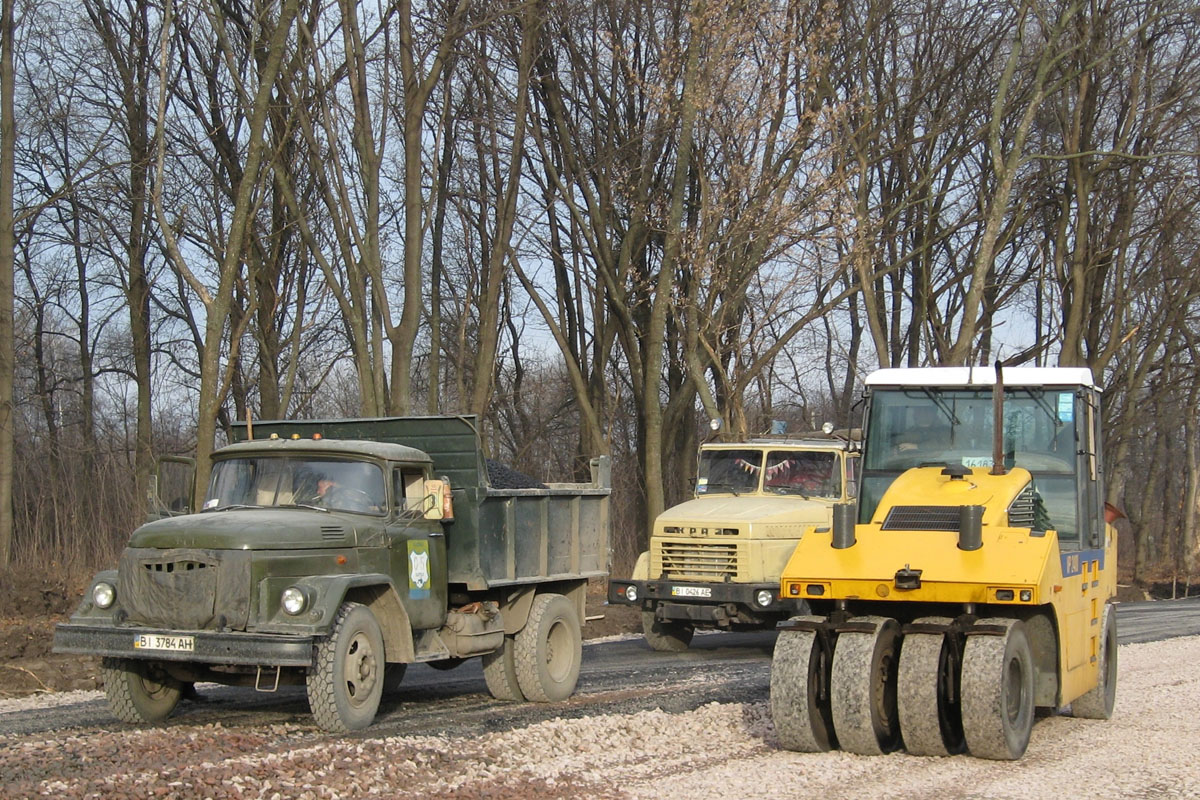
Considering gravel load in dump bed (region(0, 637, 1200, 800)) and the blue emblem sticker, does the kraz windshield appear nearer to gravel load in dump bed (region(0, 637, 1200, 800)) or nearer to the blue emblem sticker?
gravel load in dump bed (region(0, 637, 1200, 800))

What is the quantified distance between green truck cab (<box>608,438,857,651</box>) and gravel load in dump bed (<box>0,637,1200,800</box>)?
4.77 meters

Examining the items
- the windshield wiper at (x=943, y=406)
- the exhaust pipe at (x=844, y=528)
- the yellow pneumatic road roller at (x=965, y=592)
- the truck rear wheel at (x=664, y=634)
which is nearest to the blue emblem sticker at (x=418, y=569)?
the yellow pneumatic road roller at (x=965, y=592)

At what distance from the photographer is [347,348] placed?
34875 mm

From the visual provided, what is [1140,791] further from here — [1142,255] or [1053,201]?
[1142,255]

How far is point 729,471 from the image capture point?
664 inches

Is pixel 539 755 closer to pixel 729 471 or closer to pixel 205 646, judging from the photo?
pixel 205 646

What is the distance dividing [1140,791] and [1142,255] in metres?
29.6

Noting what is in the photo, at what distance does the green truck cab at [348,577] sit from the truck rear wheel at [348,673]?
1 centimetres

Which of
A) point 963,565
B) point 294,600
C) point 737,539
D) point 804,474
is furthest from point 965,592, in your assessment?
point 804,474

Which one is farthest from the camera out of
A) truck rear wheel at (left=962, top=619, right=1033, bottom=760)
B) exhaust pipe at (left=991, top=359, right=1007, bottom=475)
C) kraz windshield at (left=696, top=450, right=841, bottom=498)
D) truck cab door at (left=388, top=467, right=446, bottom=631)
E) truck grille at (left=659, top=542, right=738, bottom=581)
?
kraz windshield at (left=696, top=450, right=841, bottom=498)

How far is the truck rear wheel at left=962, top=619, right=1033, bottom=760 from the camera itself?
27.3ft

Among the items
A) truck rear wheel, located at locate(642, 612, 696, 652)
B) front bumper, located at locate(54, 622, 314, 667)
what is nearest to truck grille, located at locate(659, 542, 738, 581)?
truck rear wheel, located at locate(642, 612, 696, 652)

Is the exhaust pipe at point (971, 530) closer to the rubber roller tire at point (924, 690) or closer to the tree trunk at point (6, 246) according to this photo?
the rubber roller tire at point (924, 690)

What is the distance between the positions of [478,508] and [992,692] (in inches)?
183
